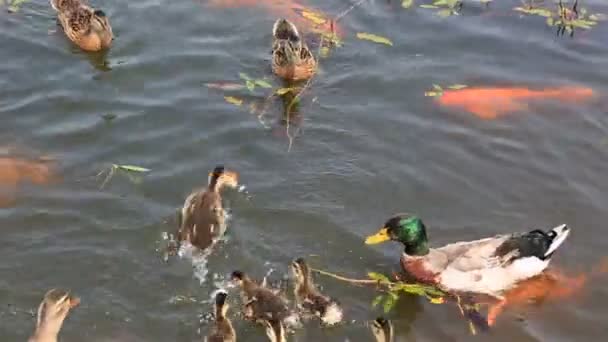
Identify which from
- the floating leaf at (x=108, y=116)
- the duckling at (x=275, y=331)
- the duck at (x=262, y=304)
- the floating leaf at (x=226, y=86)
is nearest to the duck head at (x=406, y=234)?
the duck at (x=262, y=304)

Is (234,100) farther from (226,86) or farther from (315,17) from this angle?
(315,17)

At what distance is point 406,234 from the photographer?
6684 mm

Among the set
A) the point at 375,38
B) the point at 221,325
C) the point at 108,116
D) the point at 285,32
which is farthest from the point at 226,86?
the point at 221,325

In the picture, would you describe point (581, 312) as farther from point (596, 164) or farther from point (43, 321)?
point (43, 321)

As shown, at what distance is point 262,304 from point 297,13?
560 centimetres

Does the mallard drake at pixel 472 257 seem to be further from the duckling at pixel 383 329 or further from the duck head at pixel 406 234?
the duckling at pixel 383 329

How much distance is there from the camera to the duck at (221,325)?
5.71 meters

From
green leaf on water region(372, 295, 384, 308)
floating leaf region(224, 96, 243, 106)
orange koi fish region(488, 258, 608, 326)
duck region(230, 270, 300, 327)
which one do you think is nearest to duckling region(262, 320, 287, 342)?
duck region(230, 270, 300, 327)

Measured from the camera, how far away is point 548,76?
959 centimetres

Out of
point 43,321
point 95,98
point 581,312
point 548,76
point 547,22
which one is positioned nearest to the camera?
point 43,321

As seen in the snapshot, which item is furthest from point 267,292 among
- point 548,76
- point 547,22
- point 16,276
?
point 547,22

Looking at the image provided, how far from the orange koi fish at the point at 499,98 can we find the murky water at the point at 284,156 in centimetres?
11

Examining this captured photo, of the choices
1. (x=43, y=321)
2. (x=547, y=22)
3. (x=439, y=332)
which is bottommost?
(x=439, y=332)

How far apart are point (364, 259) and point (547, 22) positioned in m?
5.29
